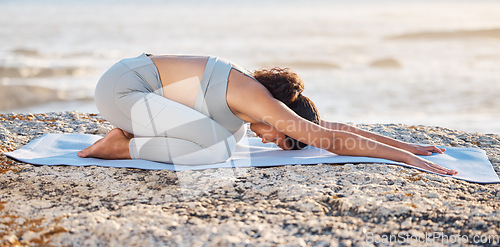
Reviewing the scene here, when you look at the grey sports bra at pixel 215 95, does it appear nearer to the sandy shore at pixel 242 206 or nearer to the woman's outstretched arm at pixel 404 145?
the sandy shore at pixel 242 206

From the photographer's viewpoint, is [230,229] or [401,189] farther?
[401,189]

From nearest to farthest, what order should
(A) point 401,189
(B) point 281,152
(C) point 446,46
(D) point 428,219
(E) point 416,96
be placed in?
(D) point 428,219 → (A) point 401,189 → (B) point 281,152 → (E) point 416,96 → (C) point 446,46

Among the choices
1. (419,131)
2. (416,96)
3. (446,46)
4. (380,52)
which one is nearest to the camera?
(419,131)

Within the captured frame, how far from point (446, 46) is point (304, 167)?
15.4 m

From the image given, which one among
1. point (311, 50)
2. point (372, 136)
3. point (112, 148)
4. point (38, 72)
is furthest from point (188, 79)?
point (311, 50)

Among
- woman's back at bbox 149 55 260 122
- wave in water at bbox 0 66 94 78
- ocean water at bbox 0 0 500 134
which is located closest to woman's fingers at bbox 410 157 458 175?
woman's back at bbox 149 55 260 122

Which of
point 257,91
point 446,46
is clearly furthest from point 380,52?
point 257,91

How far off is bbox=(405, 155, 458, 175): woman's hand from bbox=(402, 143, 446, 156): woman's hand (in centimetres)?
25

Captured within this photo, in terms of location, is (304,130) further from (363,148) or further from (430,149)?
(430,149)

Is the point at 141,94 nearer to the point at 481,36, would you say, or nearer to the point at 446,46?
the point at 446,46

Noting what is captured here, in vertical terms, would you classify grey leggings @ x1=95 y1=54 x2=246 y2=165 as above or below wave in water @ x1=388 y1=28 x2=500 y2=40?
below

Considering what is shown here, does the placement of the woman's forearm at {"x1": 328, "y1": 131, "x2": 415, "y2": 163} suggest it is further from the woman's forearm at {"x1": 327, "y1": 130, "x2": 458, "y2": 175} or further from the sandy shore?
the sandy shore

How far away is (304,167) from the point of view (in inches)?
98.7

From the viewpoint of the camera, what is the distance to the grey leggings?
256 cm
